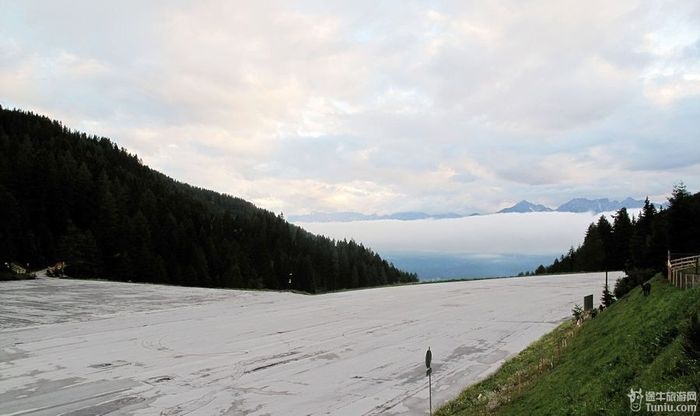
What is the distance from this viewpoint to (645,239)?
58156 millimetres

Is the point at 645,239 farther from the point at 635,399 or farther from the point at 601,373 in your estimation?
the point at 635,399

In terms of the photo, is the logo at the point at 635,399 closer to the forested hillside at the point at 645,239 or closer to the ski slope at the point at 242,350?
the ski slope at the point at 242,350

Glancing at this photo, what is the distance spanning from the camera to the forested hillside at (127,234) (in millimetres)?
78875

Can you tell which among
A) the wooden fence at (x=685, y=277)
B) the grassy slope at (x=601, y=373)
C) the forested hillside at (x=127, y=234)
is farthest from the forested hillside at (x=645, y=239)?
the forested hillside at (x=127, y=234)

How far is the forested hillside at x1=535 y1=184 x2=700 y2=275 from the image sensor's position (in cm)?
3262

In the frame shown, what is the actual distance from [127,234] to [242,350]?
7027cm

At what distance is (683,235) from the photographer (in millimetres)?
32594

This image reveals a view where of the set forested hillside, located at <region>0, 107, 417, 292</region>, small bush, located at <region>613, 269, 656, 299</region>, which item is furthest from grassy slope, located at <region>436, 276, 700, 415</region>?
forested hillside, located at <region>0, 107, 417, 292</region>

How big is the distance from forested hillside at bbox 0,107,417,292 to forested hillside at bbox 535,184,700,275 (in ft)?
210

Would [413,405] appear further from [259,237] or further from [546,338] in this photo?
[259,237]

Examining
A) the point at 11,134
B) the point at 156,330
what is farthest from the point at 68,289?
the point at 11,134

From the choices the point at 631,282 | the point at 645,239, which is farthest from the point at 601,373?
the point at 645,239

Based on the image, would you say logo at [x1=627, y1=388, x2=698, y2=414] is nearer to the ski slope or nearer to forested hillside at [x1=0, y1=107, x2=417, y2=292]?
the ski slope

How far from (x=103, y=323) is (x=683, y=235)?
4080cm
